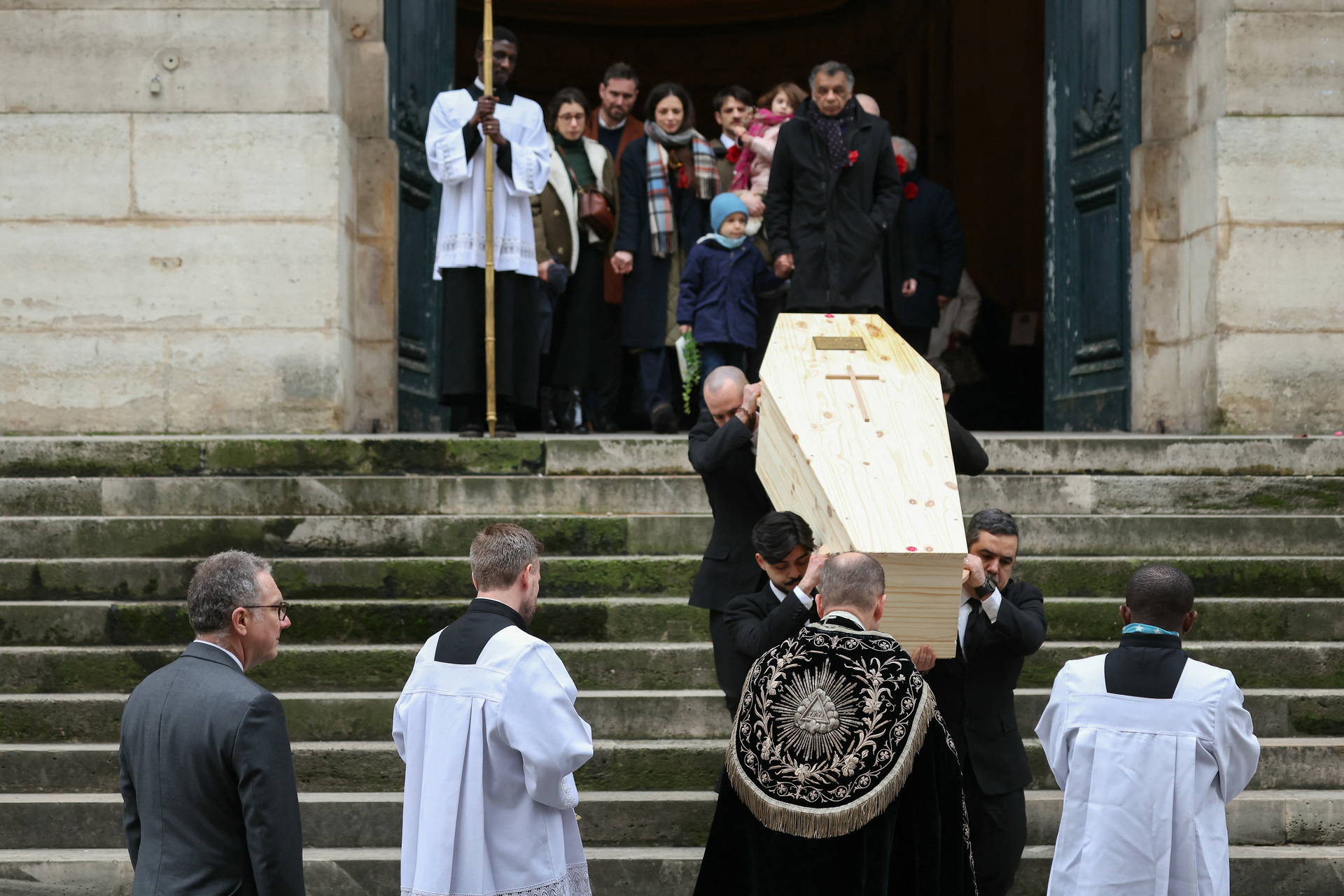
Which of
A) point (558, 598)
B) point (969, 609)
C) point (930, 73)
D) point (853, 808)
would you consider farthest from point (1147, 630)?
point (930, 73)

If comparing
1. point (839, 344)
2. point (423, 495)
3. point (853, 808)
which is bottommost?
point (853, 808)

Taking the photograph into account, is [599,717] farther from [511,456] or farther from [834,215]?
[834,215]

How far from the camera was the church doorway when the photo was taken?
13023 millimetres

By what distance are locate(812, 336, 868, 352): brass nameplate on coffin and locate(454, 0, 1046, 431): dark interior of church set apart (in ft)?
23.6

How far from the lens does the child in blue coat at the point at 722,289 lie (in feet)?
28.0

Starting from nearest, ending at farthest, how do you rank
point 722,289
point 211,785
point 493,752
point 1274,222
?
point 211,785 < point 493,752 < point 722,289 < point 1274,222

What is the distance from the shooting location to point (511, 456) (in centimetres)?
786

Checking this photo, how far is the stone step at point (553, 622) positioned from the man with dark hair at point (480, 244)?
75.4 inches

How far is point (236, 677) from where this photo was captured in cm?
339

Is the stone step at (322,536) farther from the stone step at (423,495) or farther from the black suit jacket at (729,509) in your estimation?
the black suit jacket at (729,509)

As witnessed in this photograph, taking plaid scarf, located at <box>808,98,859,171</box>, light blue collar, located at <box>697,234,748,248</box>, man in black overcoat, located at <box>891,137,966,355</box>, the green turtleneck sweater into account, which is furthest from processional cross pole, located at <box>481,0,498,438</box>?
man in black overcoat, located at <box>891,137,966,355</box>

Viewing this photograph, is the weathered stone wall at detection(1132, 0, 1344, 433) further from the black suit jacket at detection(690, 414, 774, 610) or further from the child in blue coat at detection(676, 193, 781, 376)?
the black suit jacket at detection(690, 414, 774, 610)

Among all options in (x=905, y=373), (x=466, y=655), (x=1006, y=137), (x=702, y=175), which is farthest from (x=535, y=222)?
(x=1006, y=137)

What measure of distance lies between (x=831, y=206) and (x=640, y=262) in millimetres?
1483
